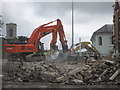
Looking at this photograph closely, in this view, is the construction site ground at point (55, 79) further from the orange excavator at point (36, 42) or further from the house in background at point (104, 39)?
the house in background at point (104, 39)

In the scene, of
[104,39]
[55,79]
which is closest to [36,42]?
[55,79]

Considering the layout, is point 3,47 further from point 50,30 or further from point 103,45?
point 103,45

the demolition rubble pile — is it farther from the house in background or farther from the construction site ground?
the house in background

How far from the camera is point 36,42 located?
59.0ft

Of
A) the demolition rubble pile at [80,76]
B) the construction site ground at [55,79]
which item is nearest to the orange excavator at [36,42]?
the construction site ground at [55,79]

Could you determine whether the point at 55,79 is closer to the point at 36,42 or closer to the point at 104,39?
the point at 36,42

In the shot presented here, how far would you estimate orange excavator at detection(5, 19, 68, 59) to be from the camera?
1694cm

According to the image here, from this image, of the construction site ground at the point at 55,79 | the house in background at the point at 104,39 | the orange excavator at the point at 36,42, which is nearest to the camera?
the construction site ground at the point at 55,79

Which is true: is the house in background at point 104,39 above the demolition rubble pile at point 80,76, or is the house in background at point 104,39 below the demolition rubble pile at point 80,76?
above

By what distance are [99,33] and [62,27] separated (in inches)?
603

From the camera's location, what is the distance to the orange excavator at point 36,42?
16.9 metres

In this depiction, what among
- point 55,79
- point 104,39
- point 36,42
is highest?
→ point 104,39

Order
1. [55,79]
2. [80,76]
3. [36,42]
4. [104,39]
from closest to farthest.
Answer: [55,79] < [80,76] < [36,42] < [104,39]

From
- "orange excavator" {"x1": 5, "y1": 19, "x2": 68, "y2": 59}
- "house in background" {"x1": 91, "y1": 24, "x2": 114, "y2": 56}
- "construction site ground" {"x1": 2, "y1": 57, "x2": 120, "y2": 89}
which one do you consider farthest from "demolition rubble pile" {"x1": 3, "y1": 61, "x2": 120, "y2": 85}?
"house in background" {"x1": 91, "y1": 24, "x2": 114, "y2": 56}
